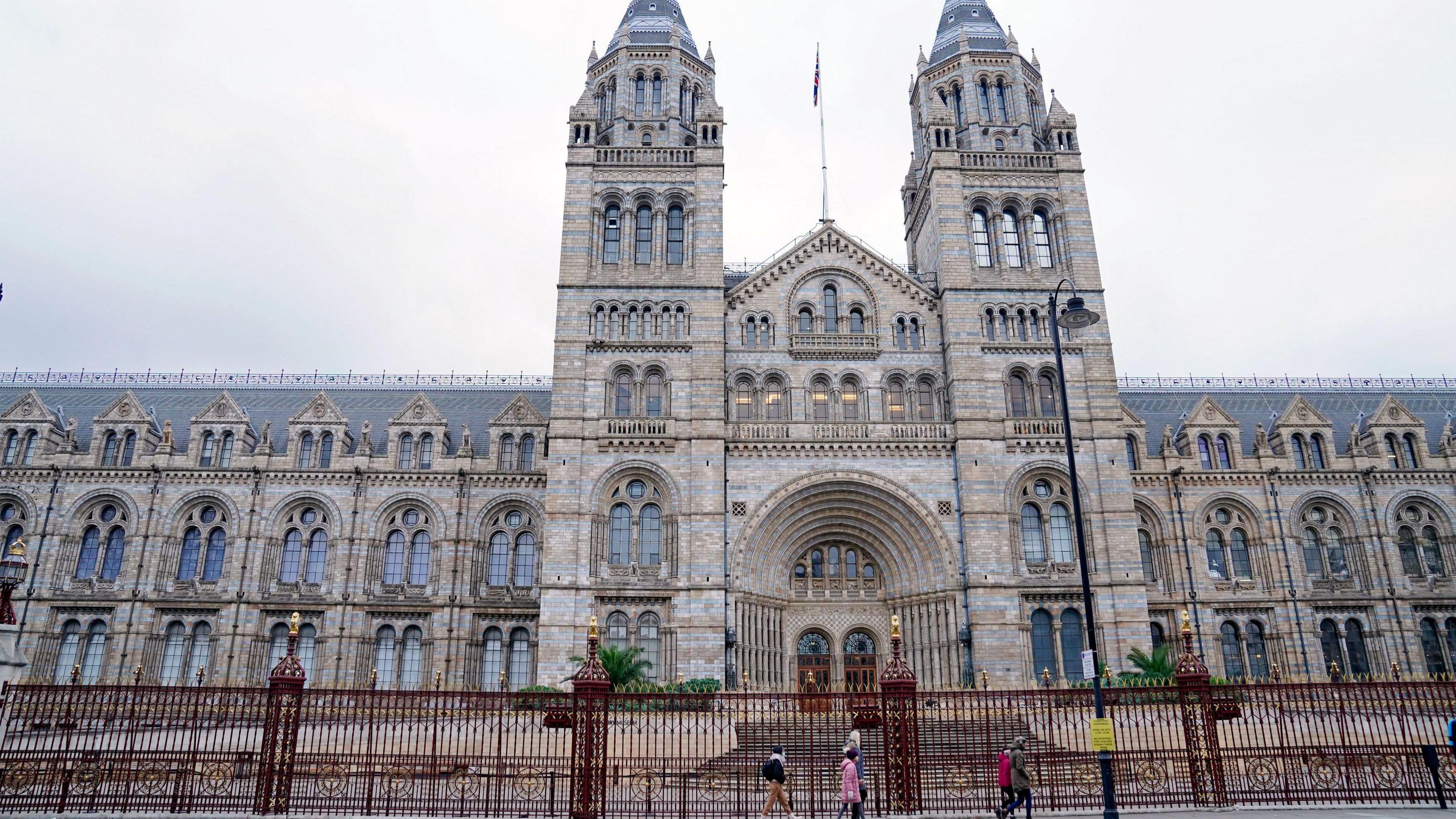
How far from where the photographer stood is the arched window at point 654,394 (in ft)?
119

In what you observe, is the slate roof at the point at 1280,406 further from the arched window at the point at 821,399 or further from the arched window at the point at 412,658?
the arched window at the point at 412,658

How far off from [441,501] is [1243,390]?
44322mm

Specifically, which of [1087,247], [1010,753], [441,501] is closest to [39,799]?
[1010,753]

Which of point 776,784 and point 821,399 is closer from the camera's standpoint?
point 776,784

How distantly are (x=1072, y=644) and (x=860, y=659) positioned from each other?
8.40 m

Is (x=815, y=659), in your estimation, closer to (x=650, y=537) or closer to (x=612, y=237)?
(x=650, y=537)

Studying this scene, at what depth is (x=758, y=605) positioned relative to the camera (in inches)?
1369

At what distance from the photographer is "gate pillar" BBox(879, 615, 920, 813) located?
53.6 feet

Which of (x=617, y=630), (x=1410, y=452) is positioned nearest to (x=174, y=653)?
(x=617, y=630)

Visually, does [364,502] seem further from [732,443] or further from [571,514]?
[732,443]

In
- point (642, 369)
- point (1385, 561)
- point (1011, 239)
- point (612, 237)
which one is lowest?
point (1385, 561)

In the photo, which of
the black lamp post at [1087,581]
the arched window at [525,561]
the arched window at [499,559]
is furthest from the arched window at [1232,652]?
the arched window at [499,559]

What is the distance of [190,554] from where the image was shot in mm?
41219

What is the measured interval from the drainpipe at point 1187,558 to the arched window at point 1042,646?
974cm
